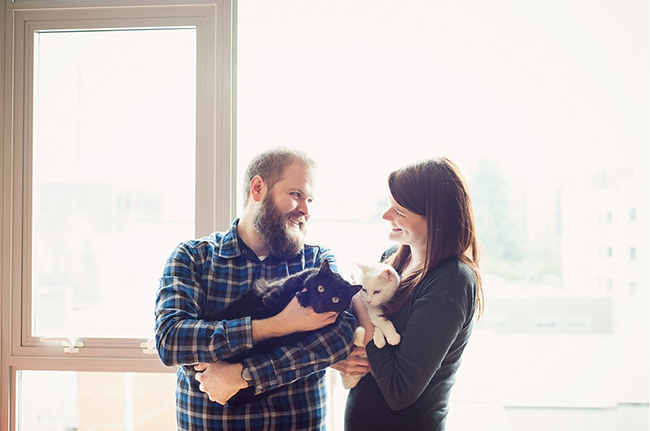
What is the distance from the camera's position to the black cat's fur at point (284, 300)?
149 cm

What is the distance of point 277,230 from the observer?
1677 millimetres

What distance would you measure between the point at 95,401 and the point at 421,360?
172 centimetres

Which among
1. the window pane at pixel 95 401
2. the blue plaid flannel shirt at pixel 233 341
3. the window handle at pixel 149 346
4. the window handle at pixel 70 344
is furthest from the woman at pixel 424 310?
the window handle at pixel 70 344

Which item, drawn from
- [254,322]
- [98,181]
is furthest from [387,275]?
[98,181]

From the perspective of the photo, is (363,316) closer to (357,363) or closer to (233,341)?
(357,363)

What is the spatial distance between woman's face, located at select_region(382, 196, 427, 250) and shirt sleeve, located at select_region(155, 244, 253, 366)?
21.8 inches

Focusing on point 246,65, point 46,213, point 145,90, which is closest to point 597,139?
point 246,65

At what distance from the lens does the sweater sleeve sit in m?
1.40

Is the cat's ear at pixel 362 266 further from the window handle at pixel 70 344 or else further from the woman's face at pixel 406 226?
the window handle at pixel 70 344

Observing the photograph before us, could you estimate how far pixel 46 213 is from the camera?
7.73 feet

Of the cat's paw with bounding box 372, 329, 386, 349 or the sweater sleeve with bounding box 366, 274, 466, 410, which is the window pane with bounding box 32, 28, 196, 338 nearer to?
the cat's paw with bounding box 372, 329, 386, 349

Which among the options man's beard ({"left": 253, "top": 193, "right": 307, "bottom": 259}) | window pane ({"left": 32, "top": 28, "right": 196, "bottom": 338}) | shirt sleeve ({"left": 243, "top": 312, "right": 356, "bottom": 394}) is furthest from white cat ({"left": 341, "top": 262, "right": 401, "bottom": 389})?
window pane ({"left": 32, "top": 28, "right": 196, "bottom": 338})

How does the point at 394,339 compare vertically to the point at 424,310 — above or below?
below

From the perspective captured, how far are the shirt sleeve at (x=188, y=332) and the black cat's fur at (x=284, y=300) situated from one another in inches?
2.7
